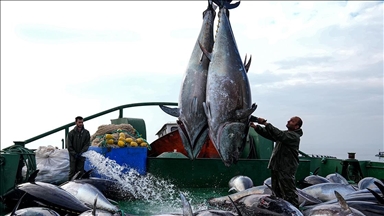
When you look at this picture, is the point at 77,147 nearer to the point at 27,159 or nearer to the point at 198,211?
the point at 27,159

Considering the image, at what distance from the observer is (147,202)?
697cm

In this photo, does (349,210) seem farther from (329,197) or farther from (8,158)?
(8,158)

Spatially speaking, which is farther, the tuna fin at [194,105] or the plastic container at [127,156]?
the plastic container at [127,156]

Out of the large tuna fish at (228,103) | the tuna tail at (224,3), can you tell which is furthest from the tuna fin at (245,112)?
the tuna tail at (224,3)

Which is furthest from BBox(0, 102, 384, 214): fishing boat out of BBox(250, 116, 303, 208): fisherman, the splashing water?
BBox(250, 116, 303, 208): fisherman

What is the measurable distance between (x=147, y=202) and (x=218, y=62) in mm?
3326

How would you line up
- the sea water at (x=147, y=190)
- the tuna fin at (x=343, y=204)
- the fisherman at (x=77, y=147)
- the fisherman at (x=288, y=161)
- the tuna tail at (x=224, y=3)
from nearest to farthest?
1. the tuna fin at (x=343, y=204)
2. the tuna tail at (x=224, y=3)
3. the fisherman at (x=288, y=161)
4. the sea water at (x=147, y=190)
5. the fisherman at (x=77, y=147)

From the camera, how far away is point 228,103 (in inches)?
176

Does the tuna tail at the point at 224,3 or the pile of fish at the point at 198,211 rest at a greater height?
the tuna tail at the point at 224,3

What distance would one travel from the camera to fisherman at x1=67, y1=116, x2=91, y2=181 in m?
8.12

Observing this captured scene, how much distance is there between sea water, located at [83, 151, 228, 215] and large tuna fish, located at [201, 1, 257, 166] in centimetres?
217

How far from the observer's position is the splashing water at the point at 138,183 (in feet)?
23.6

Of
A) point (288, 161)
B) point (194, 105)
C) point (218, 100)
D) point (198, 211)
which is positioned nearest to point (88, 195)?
point (198, 211)

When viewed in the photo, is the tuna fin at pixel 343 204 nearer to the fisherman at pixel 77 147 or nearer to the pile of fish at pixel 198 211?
the pile of fish at pixel 198 211
